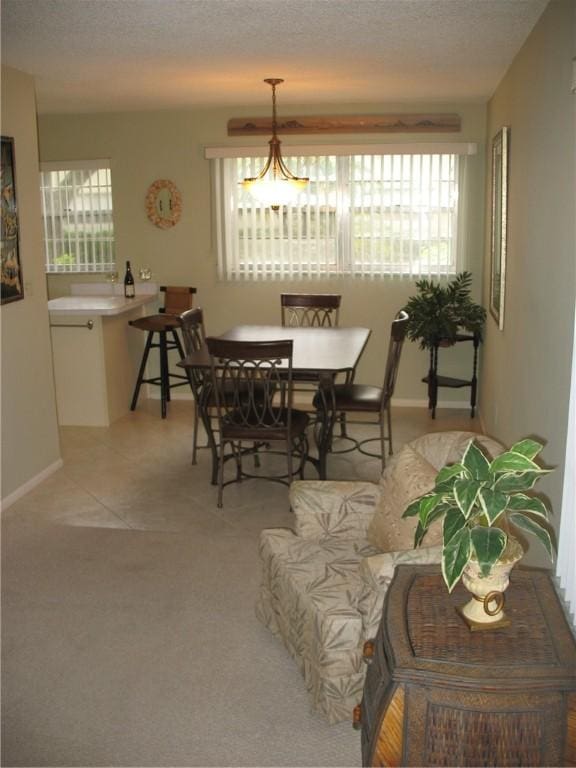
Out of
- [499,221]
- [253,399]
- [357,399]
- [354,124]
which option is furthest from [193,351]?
[354,124]

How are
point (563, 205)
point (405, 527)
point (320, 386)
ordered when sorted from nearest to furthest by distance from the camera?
point (405, 527)
point (563, 205)
point (320, 386)

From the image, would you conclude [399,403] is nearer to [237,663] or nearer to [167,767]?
[237,663]

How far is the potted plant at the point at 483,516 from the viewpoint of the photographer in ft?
5.88

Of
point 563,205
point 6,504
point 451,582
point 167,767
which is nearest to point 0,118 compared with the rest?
point 6,504

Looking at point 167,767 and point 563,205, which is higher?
point 563,205

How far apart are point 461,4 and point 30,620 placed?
315cm

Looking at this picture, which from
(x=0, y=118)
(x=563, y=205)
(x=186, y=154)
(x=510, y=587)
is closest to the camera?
(x=510, y=587)

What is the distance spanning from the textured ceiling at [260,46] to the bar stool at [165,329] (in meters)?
1.65

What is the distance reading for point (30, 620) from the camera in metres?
3.33

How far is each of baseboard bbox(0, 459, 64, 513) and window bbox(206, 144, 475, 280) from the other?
2549mm

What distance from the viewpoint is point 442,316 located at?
6.23 metres

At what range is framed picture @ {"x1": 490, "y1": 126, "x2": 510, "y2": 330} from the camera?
4.67 m

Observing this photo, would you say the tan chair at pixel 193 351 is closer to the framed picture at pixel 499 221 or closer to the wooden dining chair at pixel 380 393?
the wooden dining chair at pixel 380 393

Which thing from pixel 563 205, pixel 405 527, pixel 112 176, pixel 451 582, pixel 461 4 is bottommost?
pixel 405 527
